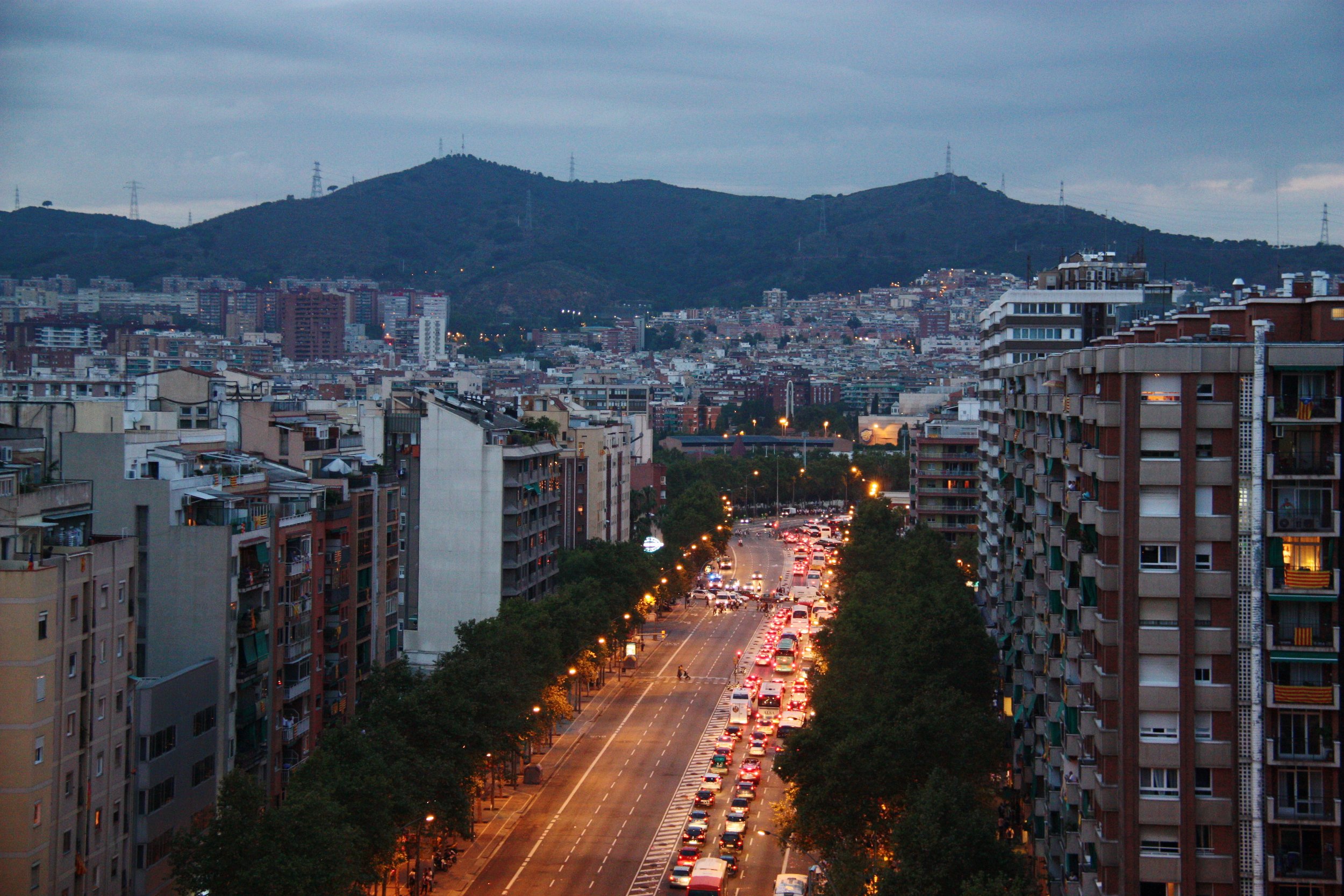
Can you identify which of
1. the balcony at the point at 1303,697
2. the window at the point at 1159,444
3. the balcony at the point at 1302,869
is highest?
the window at the point at 1159,444

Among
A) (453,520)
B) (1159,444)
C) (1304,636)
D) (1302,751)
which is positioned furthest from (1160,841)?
(453,520)

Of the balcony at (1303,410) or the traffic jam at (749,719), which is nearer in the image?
the balcony at (1303,410)

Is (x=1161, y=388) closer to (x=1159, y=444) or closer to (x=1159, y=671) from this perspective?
(x=1159, y=444)

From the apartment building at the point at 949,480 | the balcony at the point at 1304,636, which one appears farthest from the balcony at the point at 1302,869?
the apartment building at the point at 949,480

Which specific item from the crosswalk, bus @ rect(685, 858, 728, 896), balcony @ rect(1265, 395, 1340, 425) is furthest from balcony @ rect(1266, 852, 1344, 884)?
the crosswalk

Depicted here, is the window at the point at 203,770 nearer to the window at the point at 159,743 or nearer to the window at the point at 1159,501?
the window at the point at 159,743

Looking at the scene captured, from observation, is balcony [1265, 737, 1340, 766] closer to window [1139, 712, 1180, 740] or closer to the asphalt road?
window [1139, 712, 1180, 740]
